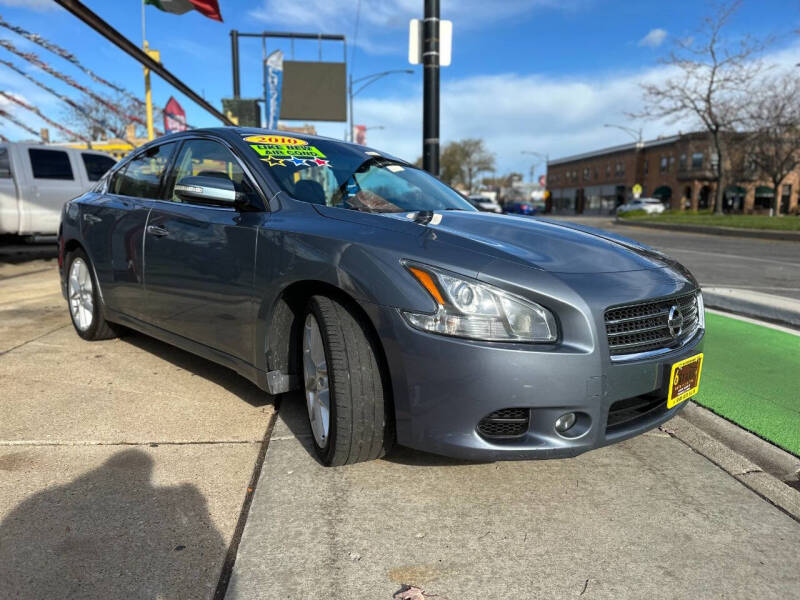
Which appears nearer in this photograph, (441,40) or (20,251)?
(441,40)

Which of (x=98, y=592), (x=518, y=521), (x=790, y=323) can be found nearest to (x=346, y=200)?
(x=518, y=521)

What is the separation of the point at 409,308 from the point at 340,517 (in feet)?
2.82

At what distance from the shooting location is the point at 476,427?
7.27ft

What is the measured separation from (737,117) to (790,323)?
31.0m

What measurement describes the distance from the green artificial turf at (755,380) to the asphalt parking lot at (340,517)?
0.50m

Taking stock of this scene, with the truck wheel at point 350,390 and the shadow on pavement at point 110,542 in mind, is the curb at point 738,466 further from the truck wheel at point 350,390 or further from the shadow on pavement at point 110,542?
the shadow on pavement at point 110,542

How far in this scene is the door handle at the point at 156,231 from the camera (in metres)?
3.52

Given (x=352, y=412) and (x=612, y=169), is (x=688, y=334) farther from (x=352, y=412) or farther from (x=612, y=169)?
(x=612, y=169)

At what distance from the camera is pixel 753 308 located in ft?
19.9

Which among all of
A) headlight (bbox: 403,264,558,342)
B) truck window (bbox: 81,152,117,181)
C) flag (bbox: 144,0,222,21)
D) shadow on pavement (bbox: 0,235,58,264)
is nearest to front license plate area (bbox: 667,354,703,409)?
headlight (bbox: 403,264,558,342)

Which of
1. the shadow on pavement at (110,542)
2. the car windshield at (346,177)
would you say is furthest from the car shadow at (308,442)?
the car windshield at (346,177)

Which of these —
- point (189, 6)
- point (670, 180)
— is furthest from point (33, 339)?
point (670, 180)

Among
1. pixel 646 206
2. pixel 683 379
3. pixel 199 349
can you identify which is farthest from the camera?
pixel 646 206

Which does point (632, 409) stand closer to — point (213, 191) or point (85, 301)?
point (213, 191)
